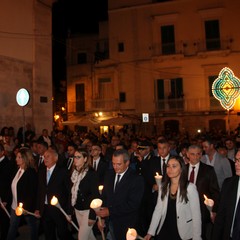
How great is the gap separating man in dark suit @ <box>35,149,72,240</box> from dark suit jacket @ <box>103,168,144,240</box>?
4.06ft

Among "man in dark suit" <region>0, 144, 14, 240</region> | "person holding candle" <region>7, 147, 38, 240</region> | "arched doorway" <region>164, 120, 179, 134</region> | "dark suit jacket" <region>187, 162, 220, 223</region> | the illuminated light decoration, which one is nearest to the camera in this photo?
"dark suit jacket" <region>187, 162, 220, 223</region>

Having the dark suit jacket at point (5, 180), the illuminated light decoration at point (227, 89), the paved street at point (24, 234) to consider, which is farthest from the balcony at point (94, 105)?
the dark suit jacket at point (5, 180)

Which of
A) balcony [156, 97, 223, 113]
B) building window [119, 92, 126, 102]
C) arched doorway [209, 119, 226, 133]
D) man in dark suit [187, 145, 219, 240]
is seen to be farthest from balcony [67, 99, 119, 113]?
man in dark suit [187, 145, 219, 240]

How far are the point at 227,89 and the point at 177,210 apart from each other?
16.8 m

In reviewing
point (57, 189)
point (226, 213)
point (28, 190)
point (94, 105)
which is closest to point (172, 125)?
point (94, 105)

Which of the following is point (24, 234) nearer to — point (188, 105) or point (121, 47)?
point (188, 105)

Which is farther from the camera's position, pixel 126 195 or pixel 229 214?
pixel 126 195

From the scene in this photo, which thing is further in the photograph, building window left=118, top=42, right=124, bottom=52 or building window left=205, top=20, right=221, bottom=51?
building window left=118, top=42, right=124, bottom=52

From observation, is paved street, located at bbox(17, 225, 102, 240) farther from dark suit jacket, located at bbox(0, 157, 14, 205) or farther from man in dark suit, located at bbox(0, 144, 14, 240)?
dark suit jacket, located at bbox(0, 157, 14, 205)

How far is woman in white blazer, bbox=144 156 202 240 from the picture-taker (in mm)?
4055

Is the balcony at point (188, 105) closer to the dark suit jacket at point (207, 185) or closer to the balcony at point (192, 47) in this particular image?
the balcony at point (192, 47)

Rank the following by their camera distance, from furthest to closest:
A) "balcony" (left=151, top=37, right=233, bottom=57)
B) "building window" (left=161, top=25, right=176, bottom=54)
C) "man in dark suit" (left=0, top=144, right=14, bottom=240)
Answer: "building window" (left=161, top=25, right=176, bottom=54), "balcony" (left=151, top=37, right=233, bottom=57), "man in dark suit" (left=0, top=144, right=14, bottom=240)

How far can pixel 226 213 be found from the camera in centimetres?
390

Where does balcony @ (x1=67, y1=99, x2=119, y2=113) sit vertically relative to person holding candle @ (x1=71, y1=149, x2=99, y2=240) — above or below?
above
